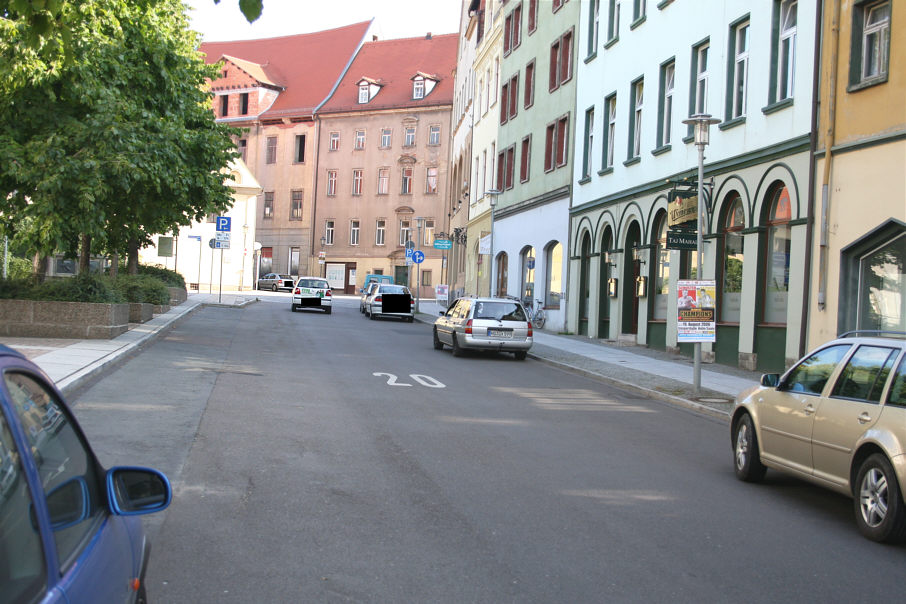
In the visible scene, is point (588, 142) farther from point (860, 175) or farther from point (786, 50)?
point (860, 175)

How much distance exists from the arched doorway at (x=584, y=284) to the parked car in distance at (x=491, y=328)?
28.4ft

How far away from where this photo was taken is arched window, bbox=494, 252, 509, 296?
42.2m

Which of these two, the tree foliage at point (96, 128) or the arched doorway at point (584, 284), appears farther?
the arched doorway at point (584, 284)

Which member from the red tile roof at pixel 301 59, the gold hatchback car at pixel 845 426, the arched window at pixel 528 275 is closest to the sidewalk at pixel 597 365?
the gold hatchback car at pixel 845 426

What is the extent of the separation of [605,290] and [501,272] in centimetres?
1357

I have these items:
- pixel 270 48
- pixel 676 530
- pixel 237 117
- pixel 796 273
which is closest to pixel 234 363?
pixel 796 273

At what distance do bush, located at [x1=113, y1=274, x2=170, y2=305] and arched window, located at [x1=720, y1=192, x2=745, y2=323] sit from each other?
13.7 meters

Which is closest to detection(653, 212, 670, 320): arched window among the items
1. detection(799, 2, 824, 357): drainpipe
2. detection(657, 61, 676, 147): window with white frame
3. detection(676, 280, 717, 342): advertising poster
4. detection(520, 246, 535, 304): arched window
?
detection(657, 61, 676, 147): window with white frame

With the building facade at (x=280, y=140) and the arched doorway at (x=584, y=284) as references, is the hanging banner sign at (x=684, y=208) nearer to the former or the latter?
the arched doorway at (x=584, y=284)

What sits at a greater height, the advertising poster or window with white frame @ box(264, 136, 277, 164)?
window with white frame @ box(264, 136, 277, 164)

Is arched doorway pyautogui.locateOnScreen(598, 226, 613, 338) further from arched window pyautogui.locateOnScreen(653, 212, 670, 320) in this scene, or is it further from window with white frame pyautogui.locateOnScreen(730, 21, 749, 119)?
window with white frame pyautogui.locateOnScreen(730, 21, 749, 119)

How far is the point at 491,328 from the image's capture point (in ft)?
72.2

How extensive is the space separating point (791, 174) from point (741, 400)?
34.7 ft

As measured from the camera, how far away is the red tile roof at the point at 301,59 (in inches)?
3098
